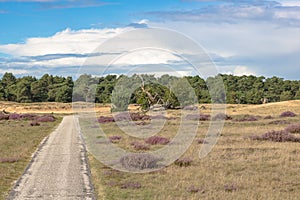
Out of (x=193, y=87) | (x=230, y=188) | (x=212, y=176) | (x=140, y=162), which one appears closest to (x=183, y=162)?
(x=140, y=162)

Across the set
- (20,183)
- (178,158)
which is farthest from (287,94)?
(20,183)

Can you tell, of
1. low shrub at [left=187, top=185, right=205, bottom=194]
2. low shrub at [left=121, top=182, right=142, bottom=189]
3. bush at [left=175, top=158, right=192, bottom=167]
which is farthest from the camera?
bush at [left=175, top=158, right=192, bottom=167]

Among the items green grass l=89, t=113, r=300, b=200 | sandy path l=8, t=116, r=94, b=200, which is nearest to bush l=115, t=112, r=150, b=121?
sandy path l=8, t=116, r=94, b=200

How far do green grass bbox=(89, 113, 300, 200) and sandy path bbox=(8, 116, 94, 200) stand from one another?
576mm

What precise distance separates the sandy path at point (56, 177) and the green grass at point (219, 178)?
576 millimetres

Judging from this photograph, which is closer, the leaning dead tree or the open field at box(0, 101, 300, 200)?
the open field at box(0, 101, 300, 200)


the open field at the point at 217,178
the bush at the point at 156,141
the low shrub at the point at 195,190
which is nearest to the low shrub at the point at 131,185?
the open field at the point at 217,178

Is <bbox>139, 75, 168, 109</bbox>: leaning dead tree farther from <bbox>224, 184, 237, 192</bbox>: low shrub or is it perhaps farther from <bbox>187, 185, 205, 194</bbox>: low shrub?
<bbox>187, 185, 205, 194</bbox>: low shrub

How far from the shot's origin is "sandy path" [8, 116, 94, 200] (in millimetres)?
14836

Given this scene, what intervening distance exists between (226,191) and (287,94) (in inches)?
4451

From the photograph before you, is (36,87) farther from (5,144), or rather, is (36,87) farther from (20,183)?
(20,183)

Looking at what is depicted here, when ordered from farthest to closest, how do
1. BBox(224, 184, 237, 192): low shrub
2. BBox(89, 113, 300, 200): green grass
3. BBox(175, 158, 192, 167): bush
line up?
BBox(175, 158, 192, 167): bush → BBox(224, 184, 237, 192): low shrub → BBox(89, 113, 300, 200): green grass

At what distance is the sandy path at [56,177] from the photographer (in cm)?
1484

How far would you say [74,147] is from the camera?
29141mm
